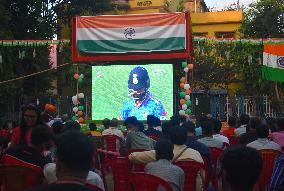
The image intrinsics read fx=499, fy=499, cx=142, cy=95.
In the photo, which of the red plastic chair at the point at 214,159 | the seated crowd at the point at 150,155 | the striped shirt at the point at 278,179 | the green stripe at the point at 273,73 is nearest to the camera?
the seated crowd at the point at 150,155

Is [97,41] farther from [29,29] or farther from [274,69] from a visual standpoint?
[29,29]

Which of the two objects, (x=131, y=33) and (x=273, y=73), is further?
(x=273, y=73)

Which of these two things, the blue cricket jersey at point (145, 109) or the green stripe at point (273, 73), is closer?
the blue cricket jersey at point (145, 109)

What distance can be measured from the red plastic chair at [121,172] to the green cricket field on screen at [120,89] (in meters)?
9.24

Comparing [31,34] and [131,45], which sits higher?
[31,34]

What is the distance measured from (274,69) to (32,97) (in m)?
12.3

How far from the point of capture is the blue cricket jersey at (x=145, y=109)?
15.1 meters

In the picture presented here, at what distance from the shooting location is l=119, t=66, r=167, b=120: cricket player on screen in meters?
15.1

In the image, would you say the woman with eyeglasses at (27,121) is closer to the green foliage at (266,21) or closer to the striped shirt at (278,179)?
the striped shirt at (278,179)

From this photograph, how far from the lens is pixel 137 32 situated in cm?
1479

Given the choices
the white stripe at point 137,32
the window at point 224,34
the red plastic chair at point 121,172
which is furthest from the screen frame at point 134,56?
the window at point 224,34

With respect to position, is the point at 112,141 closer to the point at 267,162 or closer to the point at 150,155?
the point at 267,162

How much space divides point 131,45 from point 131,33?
14.0 inches

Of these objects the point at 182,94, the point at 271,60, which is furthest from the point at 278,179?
the point at 271,60
